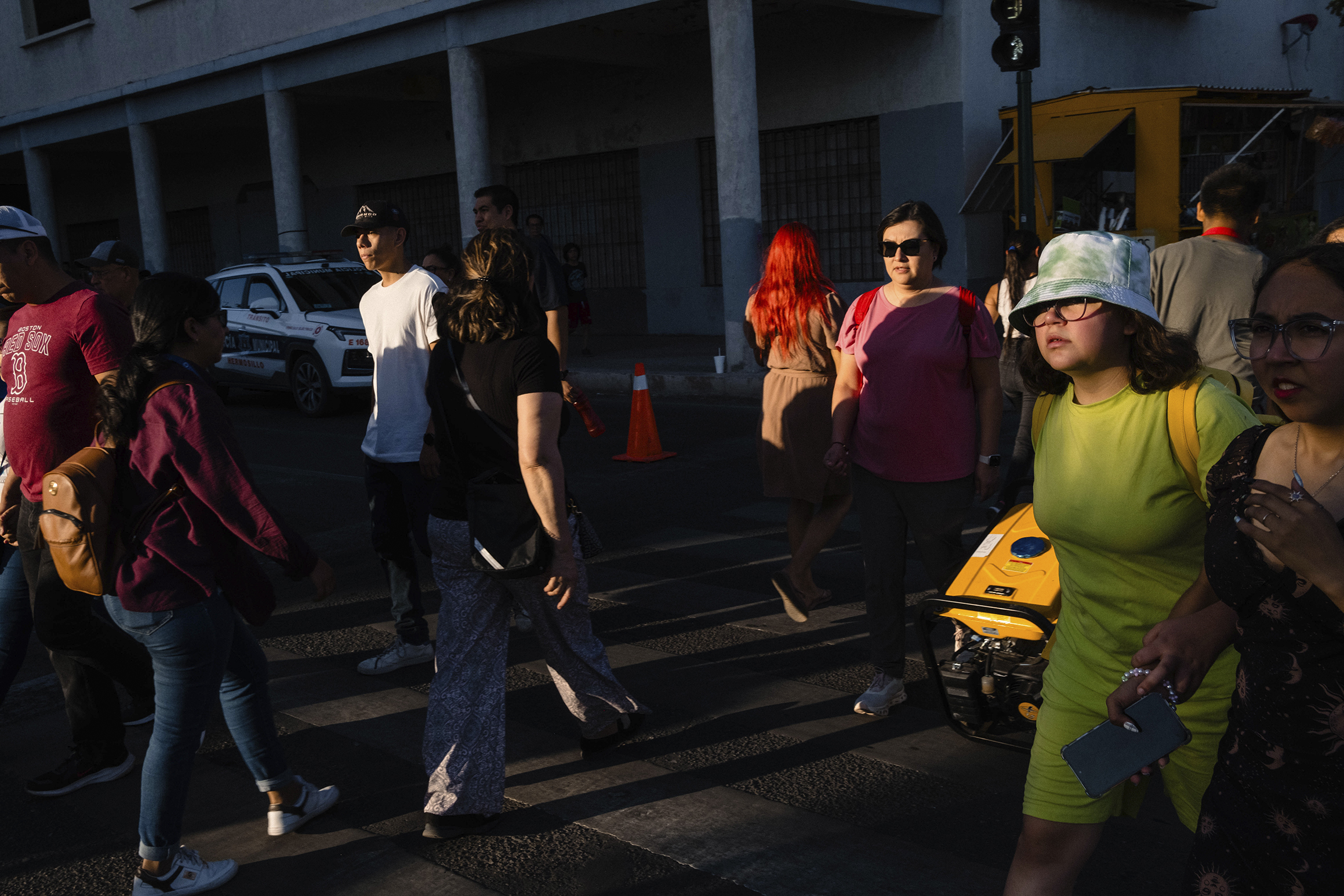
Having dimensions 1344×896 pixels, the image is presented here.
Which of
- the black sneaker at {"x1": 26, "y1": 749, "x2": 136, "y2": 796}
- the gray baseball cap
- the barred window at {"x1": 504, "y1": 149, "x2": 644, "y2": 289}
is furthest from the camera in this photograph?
the barred window at {"x1": 504, "y1": 149, "x2": 644, "y2": 289}

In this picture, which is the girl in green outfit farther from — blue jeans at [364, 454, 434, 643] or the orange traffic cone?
the orange traffic cone

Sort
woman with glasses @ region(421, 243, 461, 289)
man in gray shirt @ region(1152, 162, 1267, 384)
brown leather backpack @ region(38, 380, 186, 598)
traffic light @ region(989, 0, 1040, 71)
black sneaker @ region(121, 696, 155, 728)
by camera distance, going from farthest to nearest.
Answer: traffic light @ region(989, 0, 1040, 71)
woman with glasses @ region(421, 243, 461, 289)
man in gray shirt @ region(1152, 162, 1267, 384)
black sneaker @ region(121, 696, 155, 728)
brown leather backpack @ region(38, 380, 186, 598)

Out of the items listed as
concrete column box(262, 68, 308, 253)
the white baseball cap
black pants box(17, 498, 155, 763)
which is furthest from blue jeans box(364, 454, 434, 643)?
concrete column box(262, 68, 308, 253)

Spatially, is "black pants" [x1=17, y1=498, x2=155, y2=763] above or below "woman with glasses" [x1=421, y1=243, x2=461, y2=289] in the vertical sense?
below

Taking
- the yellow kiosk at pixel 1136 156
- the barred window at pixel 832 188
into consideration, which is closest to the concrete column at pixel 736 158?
the barred window at pixel 832 188

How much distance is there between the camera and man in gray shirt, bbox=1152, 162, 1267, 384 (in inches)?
182

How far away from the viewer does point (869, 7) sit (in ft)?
48.3

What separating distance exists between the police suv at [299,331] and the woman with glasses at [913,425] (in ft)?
30.4

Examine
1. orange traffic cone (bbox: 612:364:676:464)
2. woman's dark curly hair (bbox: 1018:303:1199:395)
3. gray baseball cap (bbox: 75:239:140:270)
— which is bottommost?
orange traffic cone (bbox: 612:364:676:464)

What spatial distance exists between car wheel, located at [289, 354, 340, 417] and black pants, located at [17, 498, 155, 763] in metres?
9.04

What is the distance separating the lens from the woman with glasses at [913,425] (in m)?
4.09

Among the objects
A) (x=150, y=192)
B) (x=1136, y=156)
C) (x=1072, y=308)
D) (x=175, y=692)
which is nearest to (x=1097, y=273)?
(x=1072, y=308)

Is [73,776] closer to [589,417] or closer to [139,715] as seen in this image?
[139,715]

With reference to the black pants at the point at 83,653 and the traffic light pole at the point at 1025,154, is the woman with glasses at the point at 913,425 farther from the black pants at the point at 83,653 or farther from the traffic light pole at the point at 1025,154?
the traffic light pole at the point at 1025,154
